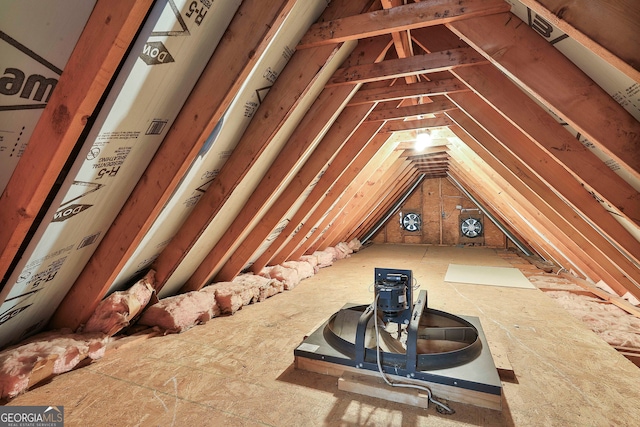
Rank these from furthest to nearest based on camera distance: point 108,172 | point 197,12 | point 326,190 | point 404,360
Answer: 1. point 326,190
2. point 404,360
3. point 108,172
4. point 197,12

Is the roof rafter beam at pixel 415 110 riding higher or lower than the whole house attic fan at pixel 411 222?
higher

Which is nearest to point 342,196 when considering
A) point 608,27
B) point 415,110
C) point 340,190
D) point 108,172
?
point 340,190

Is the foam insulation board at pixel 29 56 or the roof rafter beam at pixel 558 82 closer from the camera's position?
the foam insulation board at pixel 29 56

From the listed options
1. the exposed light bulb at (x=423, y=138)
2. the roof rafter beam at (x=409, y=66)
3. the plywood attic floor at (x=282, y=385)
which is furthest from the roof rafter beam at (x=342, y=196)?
the roof rafter beam at (x=409, y=66)

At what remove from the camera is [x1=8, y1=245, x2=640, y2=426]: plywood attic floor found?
1521 mm

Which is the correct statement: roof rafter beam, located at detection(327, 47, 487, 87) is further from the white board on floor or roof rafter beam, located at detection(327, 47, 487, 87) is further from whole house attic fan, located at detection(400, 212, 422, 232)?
whole house attic fan, located at detection(400, 212, 422, 232)

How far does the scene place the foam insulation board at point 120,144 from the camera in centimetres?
126

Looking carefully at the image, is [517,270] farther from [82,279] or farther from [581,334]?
[82,279]

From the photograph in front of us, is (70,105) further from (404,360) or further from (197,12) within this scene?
(404,360)

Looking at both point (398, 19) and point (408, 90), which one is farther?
point (408, 90)

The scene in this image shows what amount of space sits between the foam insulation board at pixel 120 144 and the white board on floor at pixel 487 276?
15.1ft

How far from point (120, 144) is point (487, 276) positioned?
5.43 m

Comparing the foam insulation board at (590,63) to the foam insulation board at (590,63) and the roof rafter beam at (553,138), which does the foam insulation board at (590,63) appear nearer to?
the foam insulation board at (590,63)

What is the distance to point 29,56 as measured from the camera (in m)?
1.04
